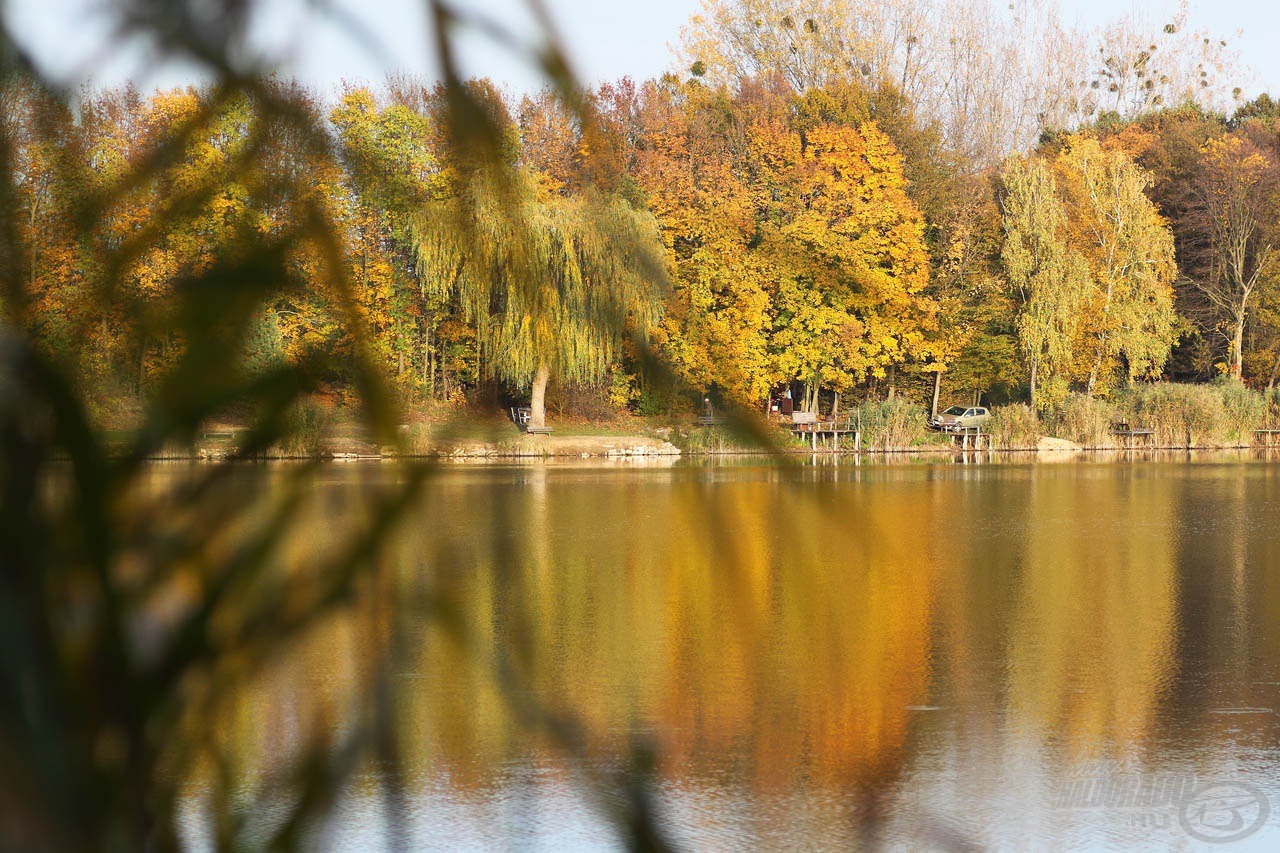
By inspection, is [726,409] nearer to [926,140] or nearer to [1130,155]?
[926,140]

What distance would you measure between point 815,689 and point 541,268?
7.37 m

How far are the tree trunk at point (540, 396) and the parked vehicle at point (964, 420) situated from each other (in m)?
34.7

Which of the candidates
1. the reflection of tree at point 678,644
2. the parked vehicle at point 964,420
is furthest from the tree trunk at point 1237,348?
the reflection of tree at point 678,644

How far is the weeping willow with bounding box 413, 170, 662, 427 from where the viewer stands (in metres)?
0.33

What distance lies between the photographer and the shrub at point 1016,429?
1324 inches

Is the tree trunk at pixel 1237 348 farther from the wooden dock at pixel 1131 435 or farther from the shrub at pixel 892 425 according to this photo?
the shrub at pixel 892 425

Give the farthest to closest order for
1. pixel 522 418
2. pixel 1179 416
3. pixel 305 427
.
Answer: pixel 1179 416
pixel 522 418
pixel 305 427

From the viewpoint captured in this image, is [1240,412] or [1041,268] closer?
[1041,268]

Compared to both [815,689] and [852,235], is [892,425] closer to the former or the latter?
[852,235]

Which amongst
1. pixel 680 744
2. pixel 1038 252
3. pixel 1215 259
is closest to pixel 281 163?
pixel 680 744

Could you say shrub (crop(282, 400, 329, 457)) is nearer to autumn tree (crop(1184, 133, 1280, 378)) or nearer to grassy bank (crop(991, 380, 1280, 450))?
grassy bank (crop(991, 380, 1280, 450))

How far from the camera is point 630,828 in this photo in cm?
30

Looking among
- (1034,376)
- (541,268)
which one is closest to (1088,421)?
(1034,376)

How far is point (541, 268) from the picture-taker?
0.35m
